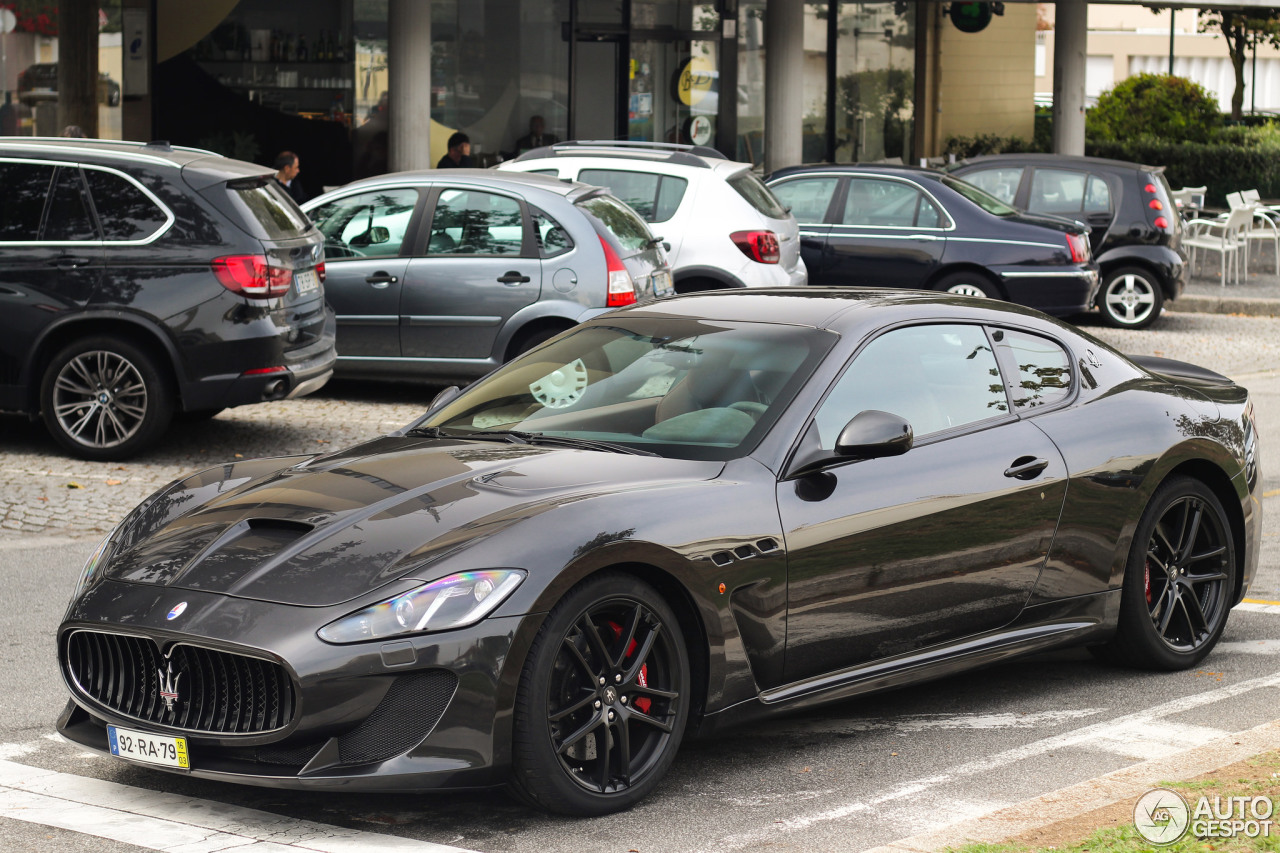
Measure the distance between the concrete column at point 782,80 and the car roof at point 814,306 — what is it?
19.1 metres

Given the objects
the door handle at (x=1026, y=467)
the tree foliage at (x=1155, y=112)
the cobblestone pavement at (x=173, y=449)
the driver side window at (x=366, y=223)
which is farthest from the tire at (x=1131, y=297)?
the tree foliage at (x=1155, y=112)

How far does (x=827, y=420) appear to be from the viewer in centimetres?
540

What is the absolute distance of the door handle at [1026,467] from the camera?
578cm

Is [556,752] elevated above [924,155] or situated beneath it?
situated beneath

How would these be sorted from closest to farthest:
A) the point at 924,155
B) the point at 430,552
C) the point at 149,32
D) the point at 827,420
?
the point at 430,552, the point at 827,420, the point at 149,32, the point at 924,155

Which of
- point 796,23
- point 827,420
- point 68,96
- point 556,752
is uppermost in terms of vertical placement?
point 796,23

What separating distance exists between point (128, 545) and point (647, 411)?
1.66 m

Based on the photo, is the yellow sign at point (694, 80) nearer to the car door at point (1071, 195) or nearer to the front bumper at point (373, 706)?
the car door at point (1071, 195)

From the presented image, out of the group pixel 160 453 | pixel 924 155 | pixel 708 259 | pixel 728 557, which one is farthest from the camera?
pixel 924 155

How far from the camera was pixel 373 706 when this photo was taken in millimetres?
4363

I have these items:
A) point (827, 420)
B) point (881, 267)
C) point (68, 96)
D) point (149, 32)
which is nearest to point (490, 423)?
point (827, 420)

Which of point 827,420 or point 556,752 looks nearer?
point 556,752

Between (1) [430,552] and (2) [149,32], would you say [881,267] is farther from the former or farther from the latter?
(1) [430,552]

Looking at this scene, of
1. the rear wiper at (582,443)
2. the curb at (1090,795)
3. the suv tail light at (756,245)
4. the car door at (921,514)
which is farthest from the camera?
the suv tail light at (756,245)
